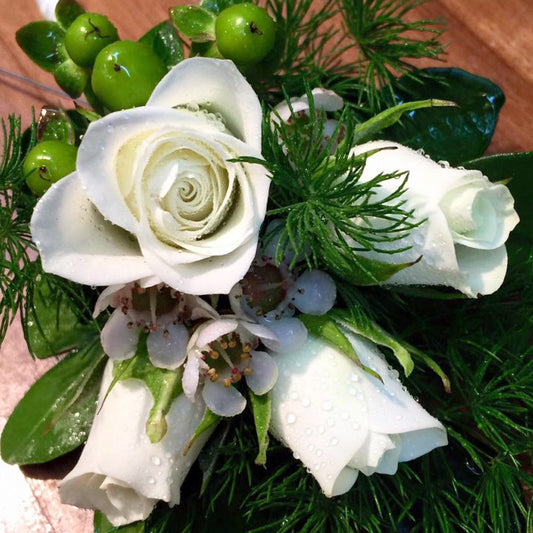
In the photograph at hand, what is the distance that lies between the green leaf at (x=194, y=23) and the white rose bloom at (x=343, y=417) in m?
0.23

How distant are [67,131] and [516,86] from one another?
0.47 meters

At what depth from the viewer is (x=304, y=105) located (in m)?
0.42

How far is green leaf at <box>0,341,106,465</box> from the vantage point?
0.52 m

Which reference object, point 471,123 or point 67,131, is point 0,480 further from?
point 471,123

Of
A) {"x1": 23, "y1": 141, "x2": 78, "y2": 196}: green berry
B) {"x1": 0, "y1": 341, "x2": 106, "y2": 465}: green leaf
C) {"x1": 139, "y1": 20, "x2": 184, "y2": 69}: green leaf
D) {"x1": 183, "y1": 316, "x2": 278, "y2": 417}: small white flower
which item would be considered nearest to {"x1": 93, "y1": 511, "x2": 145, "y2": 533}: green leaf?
{"x1": 0, "y1": 341, "x2": 106, "y2": 465}: green leaf

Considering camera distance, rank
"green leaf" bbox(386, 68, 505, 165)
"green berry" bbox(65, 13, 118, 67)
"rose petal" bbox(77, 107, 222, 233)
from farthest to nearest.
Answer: "green leaf" bbox(386, 68, 505, 165) → "green berry" bbox(65, 13, 118, 67) → "rose petal" bbox(77, 107, 222, 233)

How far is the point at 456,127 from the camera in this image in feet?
1.80

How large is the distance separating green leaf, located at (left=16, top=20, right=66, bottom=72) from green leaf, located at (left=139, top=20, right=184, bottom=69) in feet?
0.24

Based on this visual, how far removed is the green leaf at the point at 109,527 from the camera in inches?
18.9

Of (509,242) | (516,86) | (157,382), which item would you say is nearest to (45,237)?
(157,382)

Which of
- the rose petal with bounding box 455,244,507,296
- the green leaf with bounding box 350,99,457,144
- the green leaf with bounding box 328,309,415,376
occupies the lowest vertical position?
the green leaf with bounding box 328,309,415,376

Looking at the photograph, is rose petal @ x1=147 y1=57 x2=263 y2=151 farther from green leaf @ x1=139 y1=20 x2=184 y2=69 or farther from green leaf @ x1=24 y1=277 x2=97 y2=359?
green leaf @ x1=24 y1=277 x2=97 y2=359

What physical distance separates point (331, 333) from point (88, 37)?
27 centimetres

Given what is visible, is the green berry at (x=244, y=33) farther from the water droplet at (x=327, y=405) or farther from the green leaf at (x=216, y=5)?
the water droplet at (x=327, y=405)
